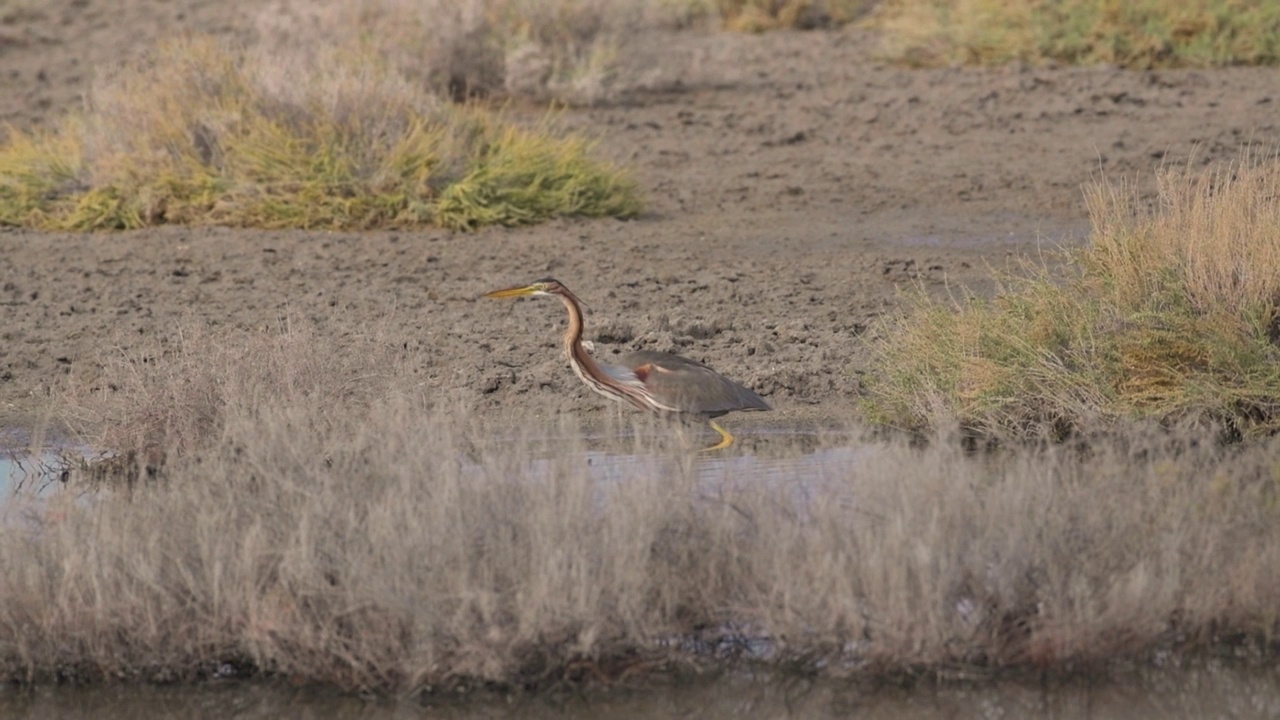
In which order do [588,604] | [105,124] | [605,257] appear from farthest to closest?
[105,124] < [605,257] < [588,604]

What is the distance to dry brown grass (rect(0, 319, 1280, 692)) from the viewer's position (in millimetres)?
6039

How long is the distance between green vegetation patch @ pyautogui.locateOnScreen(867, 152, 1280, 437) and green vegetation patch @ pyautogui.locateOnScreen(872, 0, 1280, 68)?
9.37 meters

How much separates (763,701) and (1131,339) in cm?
332

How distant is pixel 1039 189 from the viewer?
560 inches

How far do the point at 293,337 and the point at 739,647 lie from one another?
10.9 feet

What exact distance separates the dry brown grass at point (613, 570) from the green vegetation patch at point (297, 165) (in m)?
6.86

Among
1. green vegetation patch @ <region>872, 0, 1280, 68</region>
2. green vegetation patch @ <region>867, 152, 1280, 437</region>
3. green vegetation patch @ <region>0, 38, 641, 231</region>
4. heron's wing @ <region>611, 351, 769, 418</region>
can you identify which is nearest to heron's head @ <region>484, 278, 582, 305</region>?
heron's wing @ <region>611, 351, 769, 418</region>

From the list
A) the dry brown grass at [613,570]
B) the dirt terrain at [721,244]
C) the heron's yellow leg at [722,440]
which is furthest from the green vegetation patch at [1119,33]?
the dry brown grass at [613,570]

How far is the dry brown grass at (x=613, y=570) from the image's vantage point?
604 cm

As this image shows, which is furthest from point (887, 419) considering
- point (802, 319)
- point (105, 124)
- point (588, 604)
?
point (105, 124)

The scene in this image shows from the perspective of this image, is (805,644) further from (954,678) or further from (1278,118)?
(1278,118)

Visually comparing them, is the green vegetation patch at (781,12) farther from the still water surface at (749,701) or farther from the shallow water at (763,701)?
the shallow water at (763,701)

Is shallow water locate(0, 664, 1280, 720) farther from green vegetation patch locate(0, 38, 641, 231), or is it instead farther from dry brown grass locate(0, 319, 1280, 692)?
green vegetation patch locate(0, 38, 641, 231)

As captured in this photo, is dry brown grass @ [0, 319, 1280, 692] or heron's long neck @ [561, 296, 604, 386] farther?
heron's long neck @ [561, 296, 604, 386]
